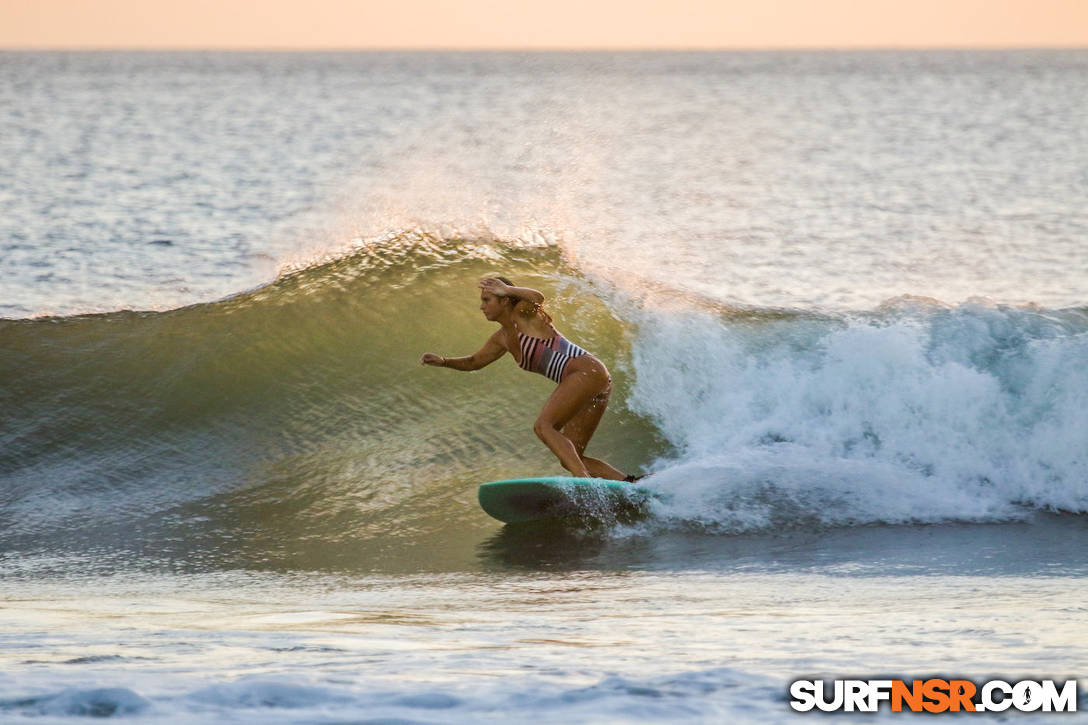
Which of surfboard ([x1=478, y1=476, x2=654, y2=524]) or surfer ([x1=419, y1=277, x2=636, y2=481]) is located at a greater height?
surfer ([x1=419, y1=277, x2=636, y2=481])

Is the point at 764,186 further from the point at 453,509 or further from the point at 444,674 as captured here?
the point at 444,674

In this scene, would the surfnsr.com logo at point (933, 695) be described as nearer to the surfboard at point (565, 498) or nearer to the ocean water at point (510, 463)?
the ocean water at point (510, 463)

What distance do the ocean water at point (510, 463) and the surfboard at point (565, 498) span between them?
11cm

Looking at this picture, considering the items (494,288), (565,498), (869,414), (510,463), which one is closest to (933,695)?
(565,498)

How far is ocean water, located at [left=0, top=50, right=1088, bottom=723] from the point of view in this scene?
3.97 metres

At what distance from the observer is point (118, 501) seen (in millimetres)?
8195

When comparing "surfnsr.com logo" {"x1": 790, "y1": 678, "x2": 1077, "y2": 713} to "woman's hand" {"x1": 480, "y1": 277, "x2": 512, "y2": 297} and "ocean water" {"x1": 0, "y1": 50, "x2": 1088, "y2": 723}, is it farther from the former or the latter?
"woman's hand" {"x1": 480, "y1": 277, "x2": 512, "y2": 297}

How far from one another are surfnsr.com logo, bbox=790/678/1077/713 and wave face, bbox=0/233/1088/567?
3586 millimetres

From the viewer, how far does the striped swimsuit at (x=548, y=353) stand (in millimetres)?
7164

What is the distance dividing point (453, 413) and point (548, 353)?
258 centimetres

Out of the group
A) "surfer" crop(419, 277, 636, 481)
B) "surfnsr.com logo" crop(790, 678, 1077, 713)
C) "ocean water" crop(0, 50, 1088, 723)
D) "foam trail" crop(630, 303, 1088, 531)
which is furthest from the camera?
"foam trail" crop(630, 303, 1088, 531)

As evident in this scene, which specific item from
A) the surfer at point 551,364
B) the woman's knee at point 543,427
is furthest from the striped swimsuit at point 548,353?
the woman's knee at point 543,427

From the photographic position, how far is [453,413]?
9.62m

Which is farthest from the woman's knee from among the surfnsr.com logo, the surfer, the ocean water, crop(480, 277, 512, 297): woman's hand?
the surfnsr.com logo
